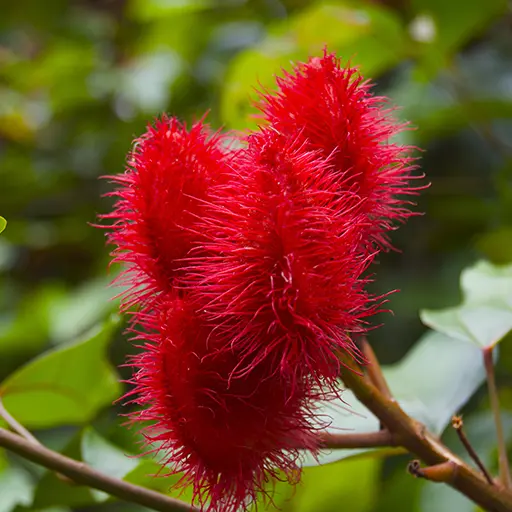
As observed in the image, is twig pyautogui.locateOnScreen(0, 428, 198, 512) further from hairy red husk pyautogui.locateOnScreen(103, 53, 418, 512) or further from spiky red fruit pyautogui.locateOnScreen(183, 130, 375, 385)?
spiky red fruit pyautogui.locateOnScreen(183, 130, 375, 385)

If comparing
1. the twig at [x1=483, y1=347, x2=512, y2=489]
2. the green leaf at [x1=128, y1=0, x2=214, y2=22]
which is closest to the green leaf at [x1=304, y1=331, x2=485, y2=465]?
the twig at [x1=483, y1=347, x2=512, y2=489]

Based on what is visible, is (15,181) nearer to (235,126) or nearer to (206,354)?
(235,126)

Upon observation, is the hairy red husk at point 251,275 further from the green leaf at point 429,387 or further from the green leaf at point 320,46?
the green leaf at point 320,46

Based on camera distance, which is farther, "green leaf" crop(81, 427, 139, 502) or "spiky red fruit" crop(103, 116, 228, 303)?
"green leaf" crop(81, 427, 139, 502)

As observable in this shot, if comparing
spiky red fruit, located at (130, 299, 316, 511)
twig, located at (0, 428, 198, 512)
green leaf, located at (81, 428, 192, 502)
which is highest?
spiky red fruit, located at (130, 299, 316, 511)

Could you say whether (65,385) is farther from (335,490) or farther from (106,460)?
(335,490)

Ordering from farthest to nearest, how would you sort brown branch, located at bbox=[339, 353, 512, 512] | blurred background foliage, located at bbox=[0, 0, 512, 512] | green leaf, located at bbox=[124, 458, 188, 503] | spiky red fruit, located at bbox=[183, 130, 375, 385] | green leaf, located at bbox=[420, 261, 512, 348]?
blurred background foliage, located at bbox=[0, 0, 512, 512]
green leaf, located at bbox=[420, 261, 512, 348]
green leaf, located at bbox=[124, 458, 188, 503]
brown branch, located at bbox=[339, 353, 512, 512]
spiky red fruit, located at bbox=[183, 130, 375, 385]

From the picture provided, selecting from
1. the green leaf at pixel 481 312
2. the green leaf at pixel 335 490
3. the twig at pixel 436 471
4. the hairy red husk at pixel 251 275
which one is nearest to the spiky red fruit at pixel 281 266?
the hairy red husk at pixel 251 275
